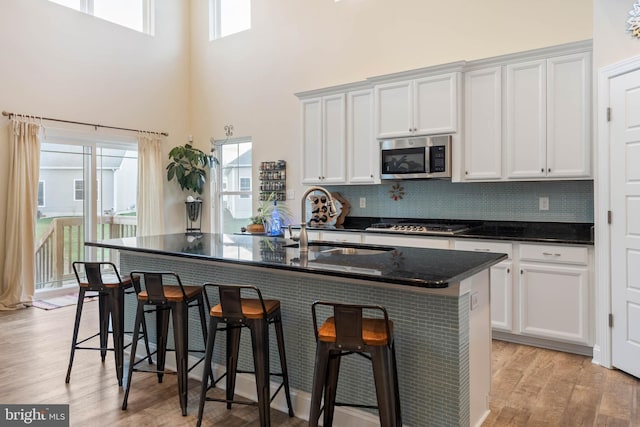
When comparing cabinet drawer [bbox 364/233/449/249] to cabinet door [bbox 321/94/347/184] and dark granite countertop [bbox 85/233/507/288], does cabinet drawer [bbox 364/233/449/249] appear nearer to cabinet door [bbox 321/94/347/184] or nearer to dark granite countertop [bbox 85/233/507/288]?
cabinet door [bbox 321/94/347/184]

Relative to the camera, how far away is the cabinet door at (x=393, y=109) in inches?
168

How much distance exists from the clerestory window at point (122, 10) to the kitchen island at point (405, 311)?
14.6ft

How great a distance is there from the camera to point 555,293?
3424 millimetres

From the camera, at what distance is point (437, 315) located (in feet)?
6.59

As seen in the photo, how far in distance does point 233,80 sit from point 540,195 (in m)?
4.38

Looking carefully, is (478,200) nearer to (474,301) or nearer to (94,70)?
(474,301)

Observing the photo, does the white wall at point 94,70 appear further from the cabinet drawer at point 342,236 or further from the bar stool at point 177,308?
the bar stool at point 177,308

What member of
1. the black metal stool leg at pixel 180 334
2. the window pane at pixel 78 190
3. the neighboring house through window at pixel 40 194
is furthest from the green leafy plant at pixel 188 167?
the black metal stool leg at pixel 180 334

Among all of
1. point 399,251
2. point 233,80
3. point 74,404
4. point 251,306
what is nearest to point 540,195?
point 399,251

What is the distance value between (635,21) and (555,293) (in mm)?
1966

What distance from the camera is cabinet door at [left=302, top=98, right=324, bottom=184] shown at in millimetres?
5020

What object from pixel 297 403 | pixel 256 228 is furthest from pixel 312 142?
pixel 297 403

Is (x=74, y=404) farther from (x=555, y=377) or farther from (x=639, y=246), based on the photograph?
(x=639, y=246)

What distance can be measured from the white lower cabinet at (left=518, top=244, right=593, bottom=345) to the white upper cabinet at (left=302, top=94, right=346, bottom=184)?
6.92ft
